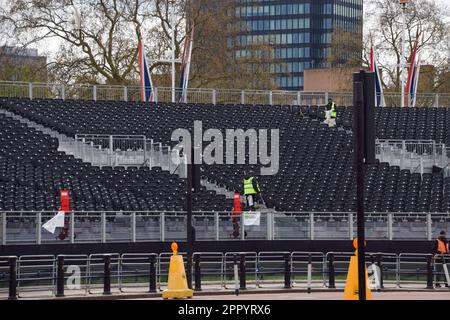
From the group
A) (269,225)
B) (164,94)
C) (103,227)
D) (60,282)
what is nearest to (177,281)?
(60,282)

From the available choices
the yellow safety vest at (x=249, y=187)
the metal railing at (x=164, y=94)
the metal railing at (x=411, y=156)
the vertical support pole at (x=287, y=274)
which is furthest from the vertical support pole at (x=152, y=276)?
the metal railing at (x=164, y=94)

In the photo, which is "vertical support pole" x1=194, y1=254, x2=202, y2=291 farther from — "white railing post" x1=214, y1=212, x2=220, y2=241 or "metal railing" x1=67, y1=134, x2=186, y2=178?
"metal railing" x1=67, y1=134, x2=186, y2=178

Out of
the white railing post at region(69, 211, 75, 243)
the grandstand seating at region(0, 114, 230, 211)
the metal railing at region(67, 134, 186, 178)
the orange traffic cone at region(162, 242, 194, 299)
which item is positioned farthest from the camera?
the metal railing at region(67, 134, 186, 178)

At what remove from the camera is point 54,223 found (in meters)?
36.2

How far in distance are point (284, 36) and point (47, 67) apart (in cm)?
10544

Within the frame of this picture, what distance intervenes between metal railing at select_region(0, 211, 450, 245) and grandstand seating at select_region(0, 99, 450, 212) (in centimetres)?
246

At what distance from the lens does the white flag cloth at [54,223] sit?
36.1 m

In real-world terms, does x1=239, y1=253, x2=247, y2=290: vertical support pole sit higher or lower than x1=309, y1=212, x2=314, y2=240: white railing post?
lower

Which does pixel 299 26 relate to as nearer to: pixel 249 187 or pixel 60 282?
pixel 249 187

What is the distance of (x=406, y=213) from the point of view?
41.1 metres

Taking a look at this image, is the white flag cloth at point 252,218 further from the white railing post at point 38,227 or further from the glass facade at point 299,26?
the glass facade at point 299,26

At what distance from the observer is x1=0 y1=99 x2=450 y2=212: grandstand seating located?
43062mm

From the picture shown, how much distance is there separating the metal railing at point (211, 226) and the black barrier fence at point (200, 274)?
2757 mm

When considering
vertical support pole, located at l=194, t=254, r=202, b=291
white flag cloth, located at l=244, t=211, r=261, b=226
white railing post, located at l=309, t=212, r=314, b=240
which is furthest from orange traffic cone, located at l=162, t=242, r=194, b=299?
white railing post, located at l=309, t=212, r=314, b=240
